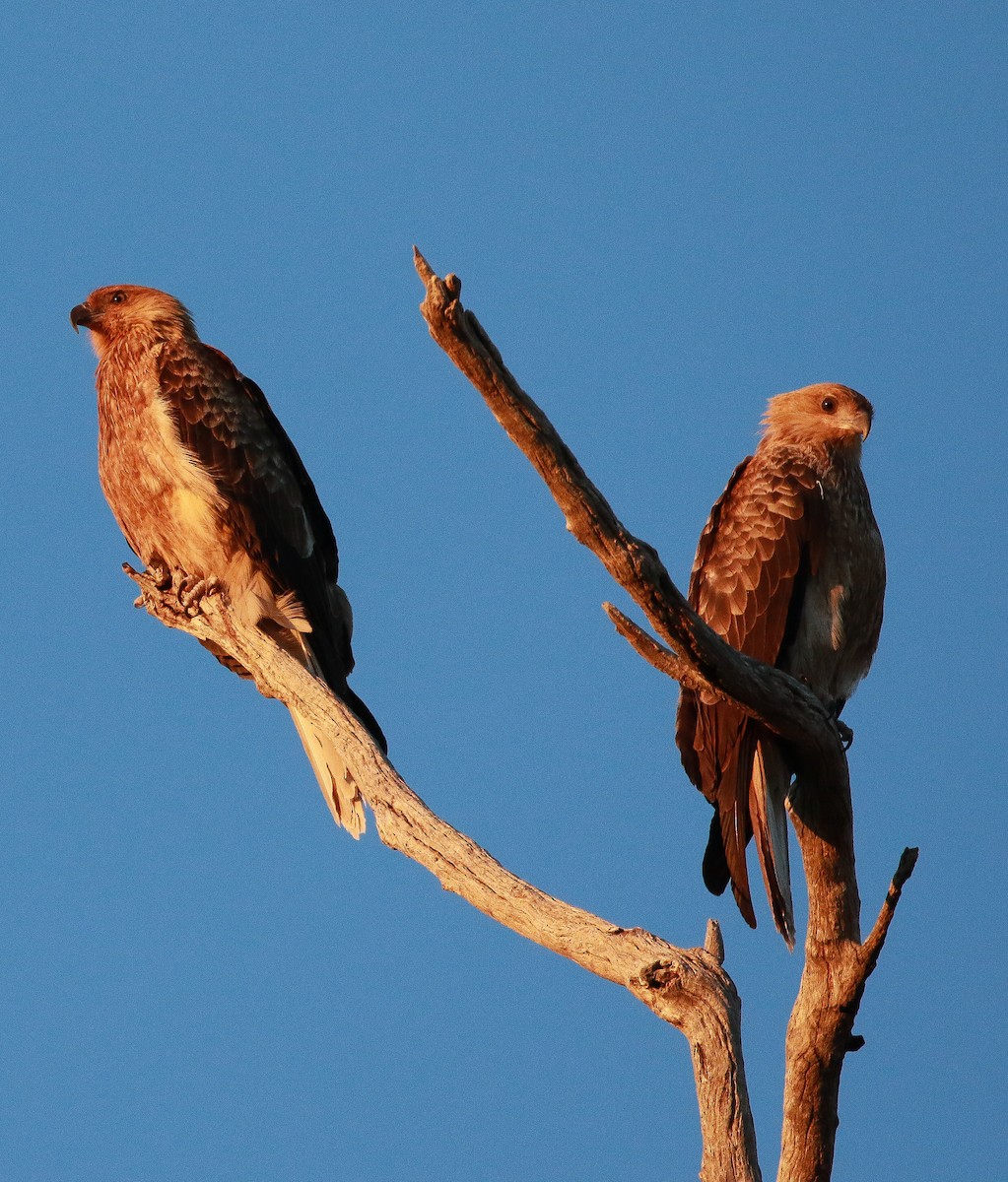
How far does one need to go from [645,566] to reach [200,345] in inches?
171

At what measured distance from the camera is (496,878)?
5.09 metres

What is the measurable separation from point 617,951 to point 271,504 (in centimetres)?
366

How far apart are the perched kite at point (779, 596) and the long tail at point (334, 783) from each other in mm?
1529

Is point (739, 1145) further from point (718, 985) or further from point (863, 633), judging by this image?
point (863, 633)

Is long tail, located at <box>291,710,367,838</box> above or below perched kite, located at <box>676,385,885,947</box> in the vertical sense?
below

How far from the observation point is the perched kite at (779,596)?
5.97 m

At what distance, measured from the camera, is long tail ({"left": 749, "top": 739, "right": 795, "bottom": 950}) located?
579 cm

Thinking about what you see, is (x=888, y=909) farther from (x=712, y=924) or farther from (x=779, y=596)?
(x=779, y=596)

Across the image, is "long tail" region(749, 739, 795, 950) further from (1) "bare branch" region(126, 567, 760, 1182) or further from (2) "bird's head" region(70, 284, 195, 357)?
(2) "bird's head" region(70, 284, 195, 357)

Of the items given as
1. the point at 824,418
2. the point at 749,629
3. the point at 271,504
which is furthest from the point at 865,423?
the point at 271,504

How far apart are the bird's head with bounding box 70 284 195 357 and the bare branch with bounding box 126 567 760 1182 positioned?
322 cm

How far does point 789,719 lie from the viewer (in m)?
4.93

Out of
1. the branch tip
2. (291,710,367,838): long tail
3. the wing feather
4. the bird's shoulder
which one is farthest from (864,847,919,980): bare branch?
the wing feather

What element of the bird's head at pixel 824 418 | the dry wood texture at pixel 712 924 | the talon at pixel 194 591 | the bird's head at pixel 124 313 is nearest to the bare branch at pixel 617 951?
the dry wood texture at pixel 712 924
